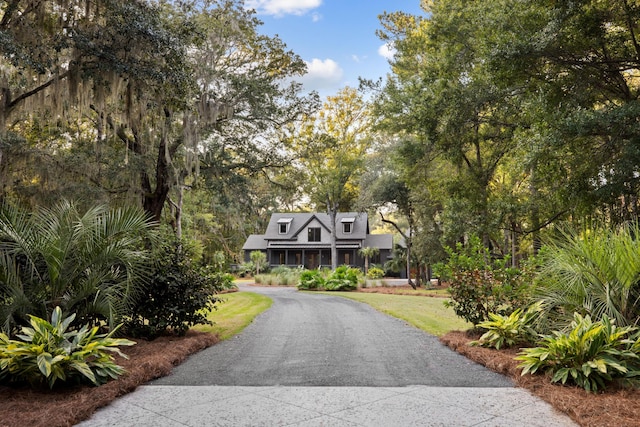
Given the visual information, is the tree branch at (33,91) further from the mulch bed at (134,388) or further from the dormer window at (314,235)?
the dormer window at (314,235)

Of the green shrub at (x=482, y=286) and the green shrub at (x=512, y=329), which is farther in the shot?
the green shrub at (x=482, y=286)

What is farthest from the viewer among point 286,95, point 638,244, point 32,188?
point 286,95

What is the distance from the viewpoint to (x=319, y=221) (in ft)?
122

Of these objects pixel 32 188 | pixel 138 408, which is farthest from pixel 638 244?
pixel 32 188

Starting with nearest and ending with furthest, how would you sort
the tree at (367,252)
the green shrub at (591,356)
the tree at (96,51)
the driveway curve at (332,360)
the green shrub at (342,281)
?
the green shrub at (591,356)
the driveway curve at (332,360)
the tree at (96,51)
the green shrub at (342,281)
the tree at (367,252)

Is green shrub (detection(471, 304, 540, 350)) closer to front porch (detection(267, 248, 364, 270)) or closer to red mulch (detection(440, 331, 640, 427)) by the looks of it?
red mulch (detection(440, 331, 640, 427))

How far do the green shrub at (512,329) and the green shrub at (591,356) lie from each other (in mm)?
1185

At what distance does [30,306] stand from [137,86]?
4354mm

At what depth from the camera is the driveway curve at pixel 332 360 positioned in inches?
200

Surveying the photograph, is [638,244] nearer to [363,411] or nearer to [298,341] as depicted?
[363,411]

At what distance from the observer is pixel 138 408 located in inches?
163

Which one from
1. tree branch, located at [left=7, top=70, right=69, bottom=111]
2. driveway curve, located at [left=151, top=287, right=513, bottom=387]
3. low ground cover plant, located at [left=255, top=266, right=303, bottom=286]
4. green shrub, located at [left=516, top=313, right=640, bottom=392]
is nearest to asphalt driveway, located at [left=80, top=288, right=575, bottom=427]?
driveway curve, located at [left=151, top=287, right=513, bottom=387]

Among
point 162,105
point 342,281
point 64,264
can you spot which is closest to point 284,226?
point 342,281

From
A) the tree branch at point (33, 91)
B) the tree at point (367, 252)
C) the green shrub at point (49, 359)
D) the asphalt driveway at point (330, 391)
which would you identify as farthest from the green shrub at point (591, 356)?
the tree at point (367, 252)
